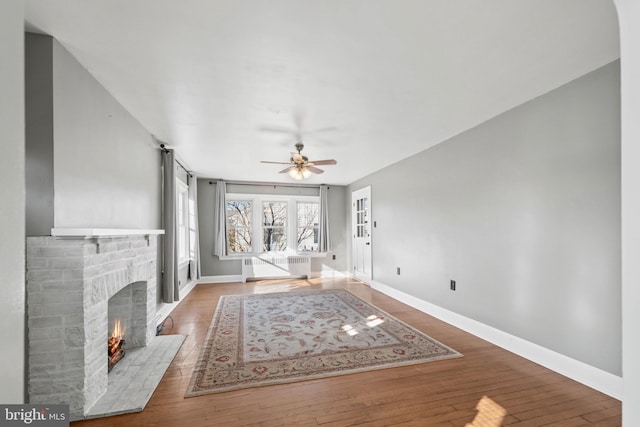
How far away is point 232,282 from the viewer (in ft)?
21.5

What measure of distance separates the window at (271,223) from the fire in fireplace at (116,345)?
3879 millimetres

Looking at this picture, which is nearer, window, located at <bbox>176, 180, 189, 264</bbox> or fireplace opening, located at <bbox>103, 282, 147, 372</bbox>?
fireplace opening, located at <bbox>103, 282, 147, 372</bbox>

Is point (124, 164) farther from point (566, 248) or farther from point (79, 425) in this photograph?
point (566, 248)

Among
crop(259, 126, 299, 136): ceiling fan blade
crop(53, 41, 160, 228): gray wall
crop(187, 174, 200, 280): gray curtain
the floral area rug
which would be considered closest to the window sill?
crop(187, 174, 200, 280): gray curtain

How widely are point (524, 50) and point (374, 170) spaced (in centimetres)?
383

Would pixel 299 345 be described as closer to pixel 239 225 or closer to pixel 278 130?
pixel 278 130

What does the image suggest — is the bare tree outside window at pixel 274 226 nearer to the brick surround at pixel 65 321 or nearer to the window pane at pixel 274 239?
the window pane at pixel 274 239

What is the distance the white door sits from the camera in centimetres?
619

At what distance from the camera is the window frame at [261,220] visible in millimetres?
6805

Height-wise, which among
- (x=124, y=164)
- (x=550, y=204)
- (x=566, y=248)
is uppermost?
(x=124, y=164)

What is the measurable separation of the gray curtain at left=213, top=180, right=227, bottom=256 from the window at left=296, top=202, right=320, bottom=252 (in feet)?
5.84

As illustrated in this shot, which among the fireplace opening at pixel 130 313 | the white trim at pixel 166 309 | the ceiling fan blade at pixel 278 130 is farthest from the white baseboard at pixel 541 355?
the white trim at pixel 166 309

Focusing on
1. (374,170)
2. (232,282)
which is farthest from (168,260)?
(374,170)

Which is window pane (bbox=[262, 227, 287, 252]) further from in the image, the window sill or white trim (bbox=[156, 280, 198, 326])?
white trim (bbox=[156, 280, 198, 326])
